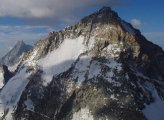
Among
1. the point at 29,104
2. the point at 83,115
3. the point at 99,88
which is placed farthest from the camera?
the point at 29,104

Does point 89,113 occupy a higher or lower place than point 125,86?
lower

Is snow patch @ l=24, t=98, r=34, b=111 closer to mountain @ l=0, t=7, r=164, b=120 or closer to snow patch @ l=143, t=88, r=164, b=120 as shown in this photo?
mountain @ l=0, t=7, r=164, b=120

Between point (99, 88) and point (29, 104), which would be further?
point (29, 104)

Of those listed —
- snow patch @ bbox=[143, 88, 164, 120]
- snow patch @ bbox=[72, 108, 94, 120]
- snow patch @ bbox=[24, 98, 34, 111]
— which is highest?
snow patch @ bbox=[143, 88, 164, 120]

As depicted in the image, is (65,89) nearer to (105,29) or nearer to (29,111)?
(29,111)

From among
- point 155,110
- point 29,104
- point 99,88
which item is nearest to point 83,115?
point 99,88

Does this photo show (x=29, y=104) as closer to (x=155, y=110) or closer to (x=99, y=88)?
(x=99, y=88)

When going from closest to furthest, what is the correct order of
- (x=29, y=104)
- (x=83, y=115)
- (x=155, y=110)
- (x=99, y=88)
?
(x=83, y=115) → (x=155, y=110) → (x=99, y=88) → (x=29, y=104)

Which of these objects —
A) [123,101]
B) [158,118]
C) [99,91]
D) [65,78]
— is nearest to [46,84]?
[65,78]

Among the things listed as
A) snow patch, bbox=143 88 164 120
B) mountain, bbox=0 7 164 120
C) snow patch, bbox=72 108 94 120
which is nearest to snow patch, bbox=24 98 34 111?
mountain, bbox=0 7 164 120

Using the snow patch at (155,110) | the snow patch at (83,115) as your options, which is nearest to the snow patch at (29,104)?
the snow patch at (83,115)

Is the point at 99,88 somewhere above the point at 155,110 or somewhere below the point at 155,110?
above
